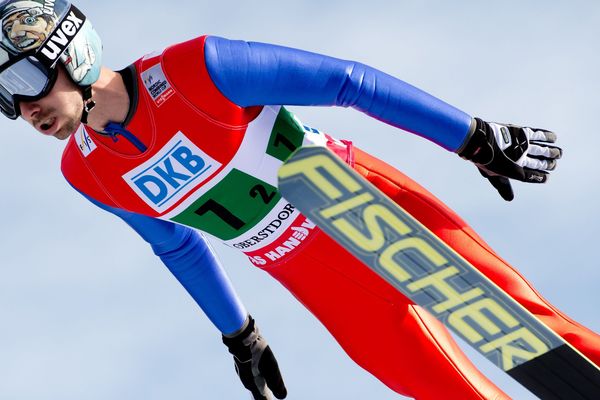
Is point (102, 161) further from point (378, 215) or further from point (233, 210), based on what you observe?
point (378, 215)

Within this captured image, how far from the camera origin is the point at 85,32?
6301 millimetres

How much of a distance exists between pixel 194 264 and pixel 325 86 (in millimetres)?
1294

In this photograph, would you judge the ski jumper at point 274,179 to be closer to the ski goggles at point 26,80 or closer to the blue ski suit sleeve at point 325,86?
the blue ski suit sleeve at point 325,86

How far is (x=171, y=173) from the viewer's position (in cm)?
639

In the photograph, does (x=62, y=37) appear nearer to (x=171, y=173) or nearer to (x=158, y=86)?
(x=158, y=86)

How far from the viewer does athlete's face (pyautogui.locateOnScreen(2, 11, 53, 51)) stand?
6.07 metres

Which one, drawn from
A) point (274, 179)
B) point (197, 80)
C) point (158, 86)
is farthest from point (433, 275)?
point (158, 86)

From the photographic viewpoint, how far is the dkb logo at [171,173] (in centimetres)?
633

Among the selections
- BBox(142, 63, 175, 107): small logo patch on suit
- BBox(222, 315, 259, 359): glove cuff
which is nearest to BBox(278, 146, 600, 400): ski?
BBox(142, 63, 175, 107): small logo patch on suit

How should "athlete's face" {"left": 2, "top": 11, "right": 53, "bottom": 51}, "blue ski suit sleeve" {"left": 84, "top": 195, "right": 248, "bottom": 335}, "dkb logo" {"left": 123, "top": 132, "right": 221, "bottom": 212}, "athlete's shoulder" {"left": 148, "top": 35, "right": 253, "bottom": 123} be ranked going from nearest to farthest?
"athlete's face" {"left": 2, "top": 11, "right": 53, "bottom": 51} < "athlete's shoulder" {"left": 148, "top": 35, "right": 253, "bottom": 123} < "dkb logo" {"left": 123, "top": 132, "right": 221, "bottom": 212} < "blue ski suit sleeve" {"left": 84, "top": 195, "right": 248, "bottom": 335}

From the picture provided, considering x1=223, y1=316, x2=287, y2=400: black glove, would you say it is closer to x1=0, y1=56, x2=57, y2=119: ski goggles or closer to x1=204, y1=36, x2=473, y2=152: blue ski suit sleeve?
x1=204, y1=36, x2=473, y2=152: blue ski suit sleeve

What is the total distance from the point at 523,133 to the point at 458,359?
107 cm

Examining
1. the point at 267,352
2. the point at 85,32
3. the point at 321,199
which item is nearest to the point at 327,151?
the point at 321,199

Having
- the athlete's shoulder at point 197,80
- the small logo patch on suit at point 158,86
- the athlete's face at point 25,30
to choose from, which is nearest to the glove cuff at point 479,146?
the athlete's shoulder at point 197,80
